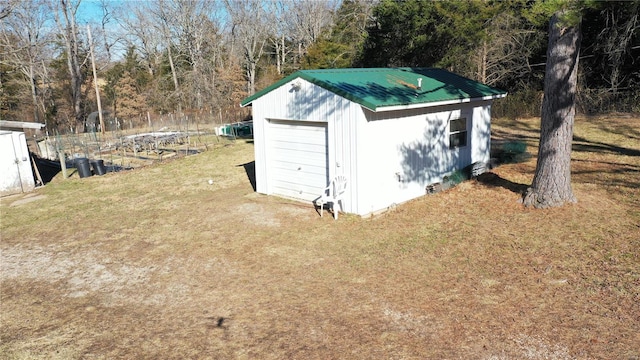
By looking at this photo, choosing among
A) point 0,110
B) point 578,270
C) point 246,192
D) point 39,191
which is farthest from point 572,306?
point 0,110

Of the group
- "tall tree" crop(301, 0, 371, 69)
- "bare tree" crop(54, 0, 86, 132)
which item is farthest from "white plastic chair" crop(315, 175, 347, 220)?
"bare tree" crop(54, 0, 86, 132)

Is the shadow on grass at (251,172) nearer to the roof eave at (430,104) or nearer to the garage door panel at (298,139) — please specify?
the garage door panel at (298,139)

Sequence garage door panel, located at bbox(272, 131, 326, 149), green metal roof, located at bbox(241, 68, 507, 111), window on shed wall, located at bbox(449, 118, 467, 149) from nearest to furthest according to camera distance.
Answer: green metal roof, located at bbox(241, 68, 507, 111) → garage door panel, located at bbox(272, 131, 326, 149) → window on shed wall, located at bbox(449, 118, 467, 149)

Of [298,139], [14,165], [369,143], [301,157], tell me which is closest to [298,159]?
[301,157]

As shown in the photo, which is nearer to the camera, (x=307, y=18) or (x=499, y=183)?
(x=499, y=183)

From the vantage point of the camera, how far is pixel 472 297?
19.2 ft

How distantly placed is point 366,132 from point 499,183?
4.17 meters

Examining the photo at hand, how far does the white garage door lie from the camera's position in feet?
33.3

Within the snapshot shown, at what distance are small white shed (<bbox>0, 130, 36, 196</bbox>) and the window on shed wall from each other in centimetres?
1266

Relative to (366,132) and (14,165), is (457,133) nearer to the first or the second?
(366,132)

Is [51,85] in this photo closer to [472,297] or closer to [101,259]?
[101,259]

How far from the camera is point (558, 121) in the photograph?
28.6 feet

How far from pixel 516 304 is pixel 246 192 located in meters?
8.02

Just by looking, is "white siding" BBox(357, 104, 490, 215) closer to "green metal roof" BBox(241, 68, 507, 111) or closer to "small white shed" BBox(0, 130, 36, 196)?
"green metal roof" BBox(241, 68, 507, 111)
